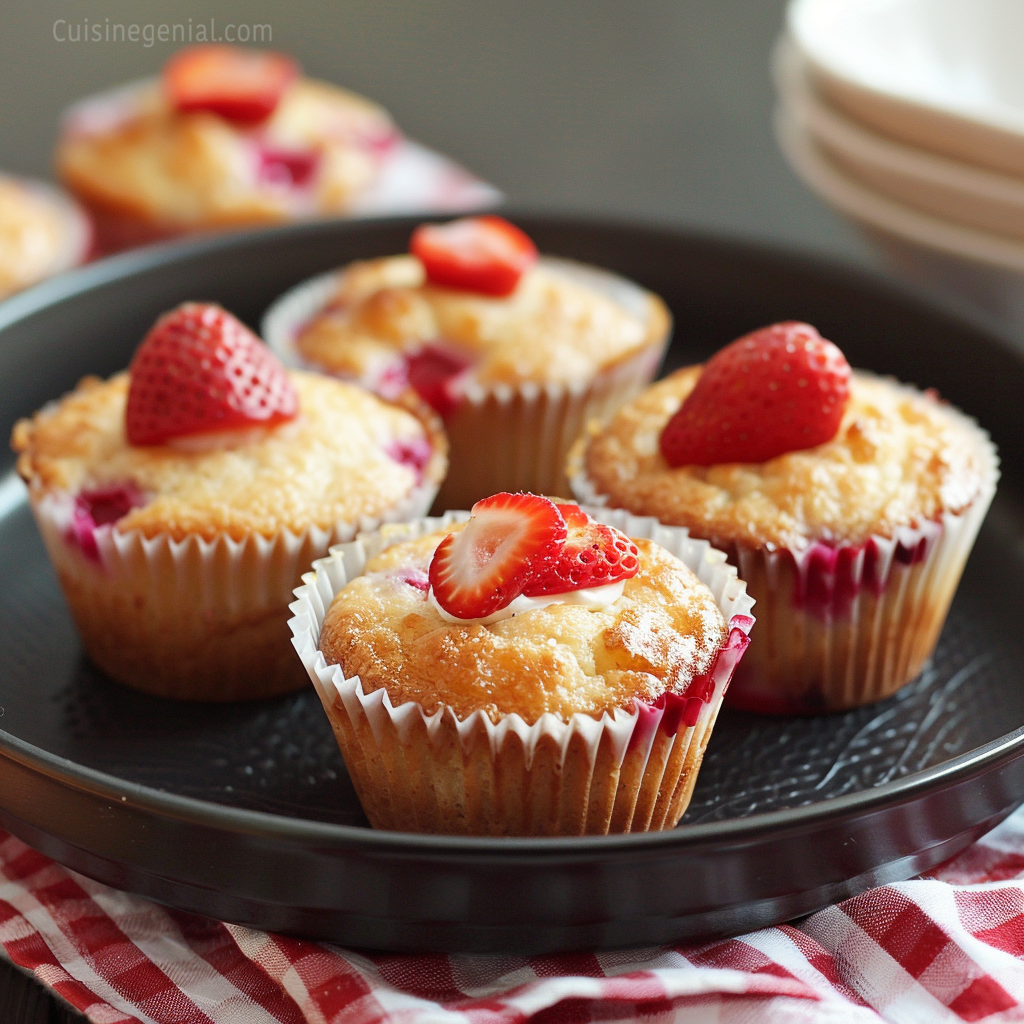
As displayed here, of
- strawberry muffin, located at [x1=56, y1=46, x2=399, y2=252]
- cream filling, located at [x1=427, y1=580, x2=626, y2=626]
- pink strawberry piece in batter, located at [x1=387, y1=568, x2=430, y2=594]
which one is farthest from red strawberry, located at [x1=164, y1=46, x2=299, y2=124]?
cream filling, located at [x1=427, y1=580, x2=626, y2=626]

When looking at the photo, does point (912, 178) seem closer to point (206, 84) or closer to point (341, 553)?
point (341, 553)

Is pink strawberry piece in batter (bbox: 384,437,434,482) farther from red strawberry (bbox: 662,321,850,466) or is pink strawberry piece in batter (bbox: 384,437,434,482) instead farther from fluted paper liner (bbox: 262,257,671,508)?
red strawberry (bbox: 662,321,850,466)

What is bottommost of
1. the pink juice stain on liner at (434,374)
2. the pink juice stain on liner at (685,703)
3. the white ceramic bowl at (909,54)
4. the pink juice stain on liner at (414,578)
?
the pink juice stain on liner at (434,374)

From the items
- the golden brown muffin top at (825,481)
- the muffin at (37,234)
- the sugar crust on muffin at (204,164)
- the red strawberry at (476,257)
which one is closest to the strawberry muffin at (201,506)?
the golden brown muffin top at (825,481)

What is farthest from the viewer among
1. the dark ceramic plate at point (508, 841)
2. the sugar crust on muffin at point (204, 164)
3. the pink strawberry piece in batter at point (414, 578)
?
the sugar crust on muffin at point (204, 164)

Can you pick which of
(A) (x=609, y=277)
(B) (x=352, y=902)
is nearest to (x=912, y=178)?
(A) (x=609, y=277)

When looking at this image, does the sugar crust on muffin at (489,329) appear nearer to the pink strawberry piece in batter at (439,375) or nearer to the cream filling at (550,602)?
the pink strawberry piece in batter at (439,375)

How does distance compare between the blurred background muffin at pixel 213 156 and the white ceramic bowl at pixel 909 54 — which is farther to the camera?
the blurred background muffin at pixel 213 156
